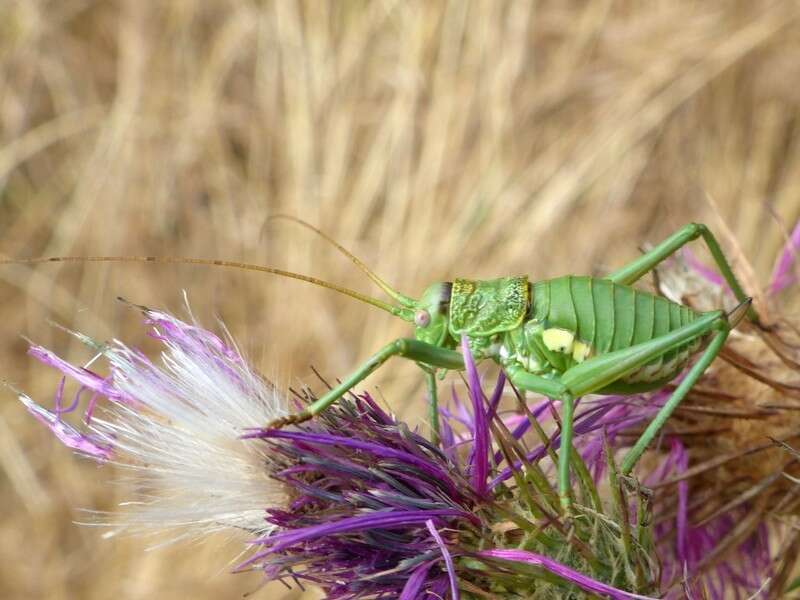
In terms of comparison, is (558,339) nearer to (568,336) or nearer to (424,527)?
(568,336)

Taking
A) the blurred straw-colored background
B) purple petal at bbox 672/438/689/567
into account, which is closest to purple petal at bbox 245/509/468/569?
purple petal at bbox 672/438/689/567

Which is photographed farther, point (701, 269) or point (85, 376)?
point (701, 269)

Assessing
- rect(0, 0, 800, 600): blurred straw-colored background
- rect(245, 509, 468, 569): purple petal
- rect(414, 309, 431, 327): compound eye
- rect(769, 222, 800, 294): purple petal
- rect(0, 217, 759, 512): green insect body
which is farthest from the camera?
rect(0, 0, 800, 600): blurred straw-colored background

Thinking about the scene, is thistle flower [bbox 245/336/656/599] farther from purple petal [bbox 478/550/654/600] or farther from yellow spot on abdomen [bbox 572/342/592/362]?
yellow spot on abdomen [bbox 572/342/592/362]

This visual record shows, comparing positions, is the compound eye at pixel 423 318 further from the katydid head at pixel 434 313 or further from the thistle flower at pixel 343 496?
the thistle flower at pixel 343 496

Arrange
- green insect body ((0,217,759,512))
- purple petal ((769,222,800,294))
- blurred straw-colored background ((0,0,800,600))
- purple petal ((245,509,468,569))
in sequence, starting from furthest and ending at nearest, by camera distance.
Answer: blurred straw-colored background ((0,0,800,600)) → purple petal ((769,222,800,294)) → green insect body ((0,217,759,512)) → purple petal ((245,509,468,569))

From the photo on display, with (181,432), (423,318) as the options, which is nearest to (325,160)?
(423,318)

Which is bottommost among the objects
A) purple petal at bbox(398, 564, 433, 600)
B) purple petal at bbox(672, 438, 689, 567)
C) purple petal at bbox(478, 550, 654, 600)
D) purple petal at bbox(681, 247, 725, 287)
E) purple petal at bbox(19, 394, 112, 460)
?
purple petal at bbox(398, 564, 433, 600)
